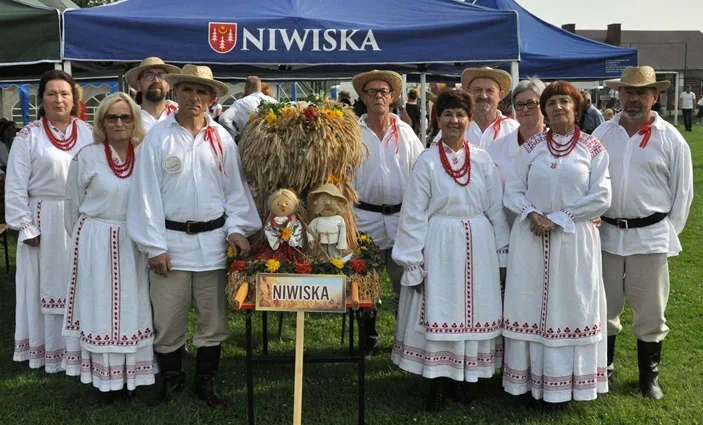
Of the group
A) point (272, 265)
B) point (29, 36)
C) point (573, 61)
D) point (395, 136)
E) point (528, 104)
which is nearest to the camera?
point (272, 265)

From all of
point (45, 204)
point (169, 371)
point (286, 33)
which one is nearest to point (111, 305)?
point (169, 371)

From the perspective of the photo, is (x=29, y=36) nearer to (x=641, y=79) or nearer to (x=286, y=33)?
(x=286, y=33)

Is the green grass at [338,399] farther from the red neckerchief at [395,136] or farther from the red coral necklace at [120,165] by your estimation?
the red neckerchief at [395,136]

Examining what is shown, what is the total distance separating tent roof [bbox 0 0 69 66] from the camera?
4758mm

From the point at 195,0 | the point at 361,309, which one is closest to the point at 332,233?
the point at 361,309

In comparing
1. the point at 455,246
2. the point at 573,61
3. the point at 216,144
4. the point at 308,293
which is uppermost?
the point at 573,61

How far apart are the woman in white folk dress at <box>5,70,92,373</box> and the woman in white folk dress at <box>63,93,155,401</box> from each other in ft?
1.66

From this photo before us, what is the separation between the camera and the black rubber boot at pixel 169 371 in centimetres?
404

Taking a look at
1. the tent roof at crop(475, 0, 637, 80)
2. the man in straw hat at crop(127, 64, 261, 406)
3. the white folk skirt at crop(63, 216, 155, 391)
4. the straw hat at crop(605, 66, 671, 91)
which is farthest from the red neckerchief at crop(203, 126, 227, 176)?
the tent roof at crop(475, 0, 637, 80)

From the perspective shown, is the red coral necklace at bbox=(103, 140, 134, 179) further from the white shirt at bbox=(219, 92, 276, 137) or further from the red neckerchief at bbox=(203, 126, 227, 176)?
the white shirt at bbox=(219, 92, 276, 137)

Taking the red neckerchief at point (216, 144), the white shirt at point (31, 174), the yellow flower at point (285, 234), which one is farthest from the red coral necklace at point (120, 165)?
the yellow flower at point (285, 234)

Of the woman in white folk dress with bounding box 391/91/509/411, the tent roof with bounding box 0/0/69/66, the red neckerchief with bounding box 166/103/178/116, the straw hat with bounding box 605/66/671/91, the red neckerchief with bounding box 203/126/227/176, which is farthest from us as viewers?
the red neckerchief with bounding box 166/103/178/116

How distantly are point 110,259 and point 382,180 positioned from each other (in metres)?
1.70

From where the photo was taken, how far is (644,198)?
3.97 meters
